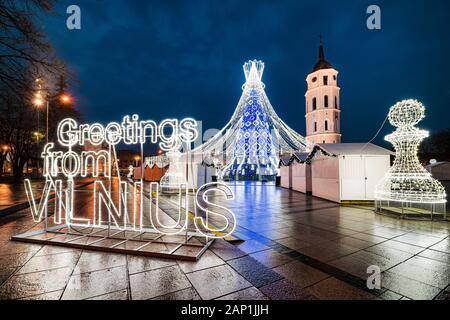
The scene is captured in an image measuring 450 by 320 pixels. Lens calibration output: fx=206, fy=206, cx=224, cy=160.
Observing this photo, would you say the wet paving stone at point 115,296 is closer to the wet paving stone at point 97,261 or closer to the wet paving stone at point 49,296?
the wet paving stone at point 49,296

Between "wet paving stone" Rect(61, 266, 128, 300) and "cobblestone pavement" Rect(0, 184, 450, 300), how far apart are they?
0.5 inches

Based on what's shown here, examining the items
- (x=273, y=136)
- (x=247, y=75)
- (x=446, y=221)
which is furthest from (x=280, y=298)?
(x=247, y=75)

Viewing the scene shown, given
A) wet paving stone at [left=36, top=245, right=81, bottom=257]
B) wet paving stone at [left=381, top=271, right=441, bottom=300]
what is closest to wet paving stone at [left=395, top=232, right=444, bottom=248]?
wet paving stone at [left=381, top=271, right=441, bottom=300]

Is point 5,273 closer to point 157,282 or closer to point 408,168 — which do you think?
point 157,282

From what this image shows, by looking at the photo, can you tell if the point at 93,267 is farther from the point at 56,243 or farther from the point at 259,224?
the point at 259,224

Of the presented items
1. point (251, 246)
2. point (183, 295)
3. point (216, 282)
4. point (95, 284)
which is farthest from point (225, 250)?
point (95, 284)

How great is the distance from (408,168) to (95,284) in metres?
10.4

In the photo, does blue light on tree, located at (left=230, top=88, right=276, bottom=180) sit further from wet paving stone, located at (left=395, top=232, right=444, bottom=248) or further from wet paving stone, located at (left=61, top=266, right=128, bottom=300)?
wet paving stone, located at (left=61, top=266, right=128, bottom=300)

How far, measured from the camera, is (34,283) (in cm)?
320

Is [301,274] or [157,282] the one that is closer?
[157,282]

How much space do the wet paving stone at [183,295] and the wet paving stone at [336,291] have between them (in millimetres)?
1652

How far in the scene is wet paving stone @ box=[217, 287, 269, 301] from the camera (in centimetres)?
283

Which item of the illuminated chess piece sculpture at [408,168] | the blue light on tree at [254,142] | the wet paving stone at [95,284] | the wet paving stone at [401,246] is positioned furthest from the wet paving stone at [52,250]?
the blue light on tree at [254,142]

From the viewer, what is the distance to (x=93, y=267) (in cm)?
372
